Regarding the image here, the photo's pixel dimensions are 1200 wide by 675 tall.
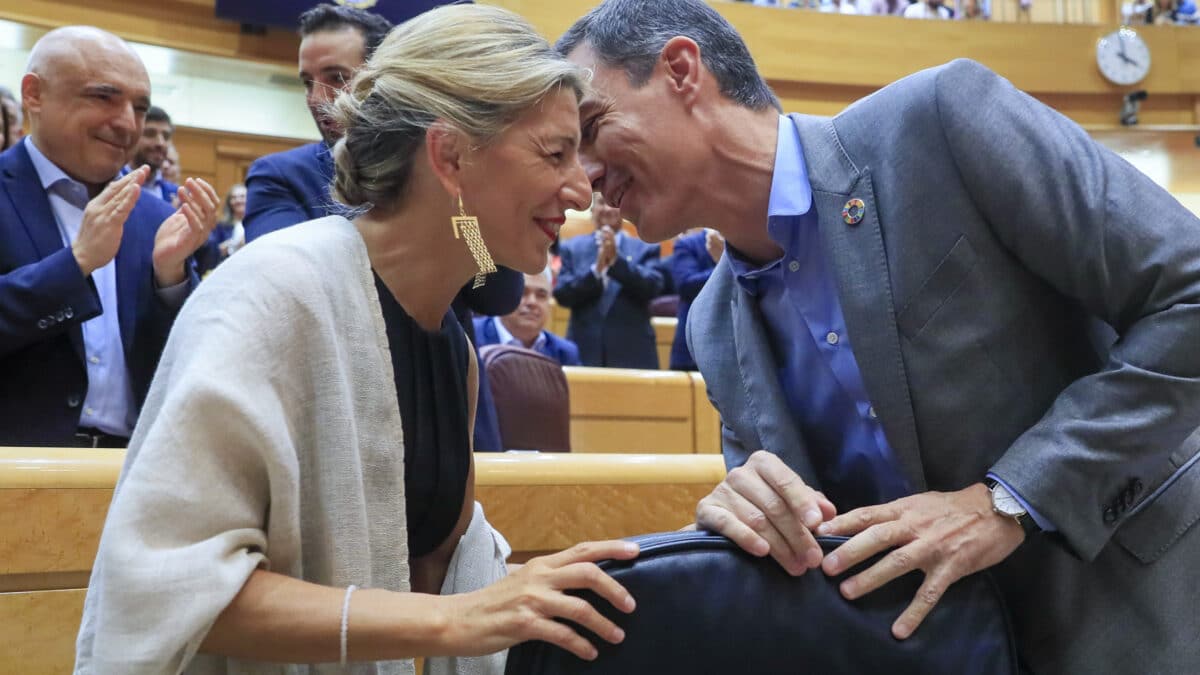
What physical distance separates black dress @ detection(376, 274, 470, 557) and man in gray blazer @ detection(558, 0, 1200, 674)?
1.11 feet

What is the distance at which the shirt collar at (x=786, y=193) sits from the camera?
54.4 inches

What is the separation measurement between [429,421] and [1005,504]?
24.3 inches

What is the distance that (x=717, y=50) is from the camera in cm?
152

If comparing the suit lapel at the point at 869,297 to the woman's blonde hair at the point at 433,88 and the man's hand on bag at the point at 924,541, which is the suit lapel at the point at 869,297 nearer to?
the man's hand on bag at the point at 924,541

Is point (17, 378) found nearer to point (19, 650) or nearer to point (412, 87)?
point (19, 650)

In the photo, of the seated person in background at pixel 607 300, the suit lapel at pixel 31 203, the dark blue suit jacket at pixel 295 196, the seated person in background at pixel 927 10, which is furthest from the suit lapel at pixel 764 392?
the seated person in background at pixel 927 10

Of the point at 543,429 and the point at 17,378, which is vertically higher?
the point at 17,378

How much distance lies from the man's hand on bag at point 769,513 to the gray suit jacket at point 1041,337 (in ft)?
0.66

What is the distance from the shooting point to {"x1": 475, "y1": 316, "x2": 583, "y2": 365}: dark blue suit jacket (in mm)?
4125

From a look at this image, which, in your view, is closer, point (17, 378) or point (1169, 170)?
point (17, 378)

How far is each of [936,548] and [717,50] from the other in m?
0.78

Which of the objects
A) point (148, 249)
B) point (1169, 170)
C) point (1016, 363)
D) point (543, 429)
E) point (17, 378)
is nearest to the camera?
point (1016, 363)

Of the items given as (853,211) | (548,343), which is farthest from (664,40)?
(548,343)

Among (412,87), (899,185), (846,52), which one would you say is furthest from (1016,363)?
(846,52)
